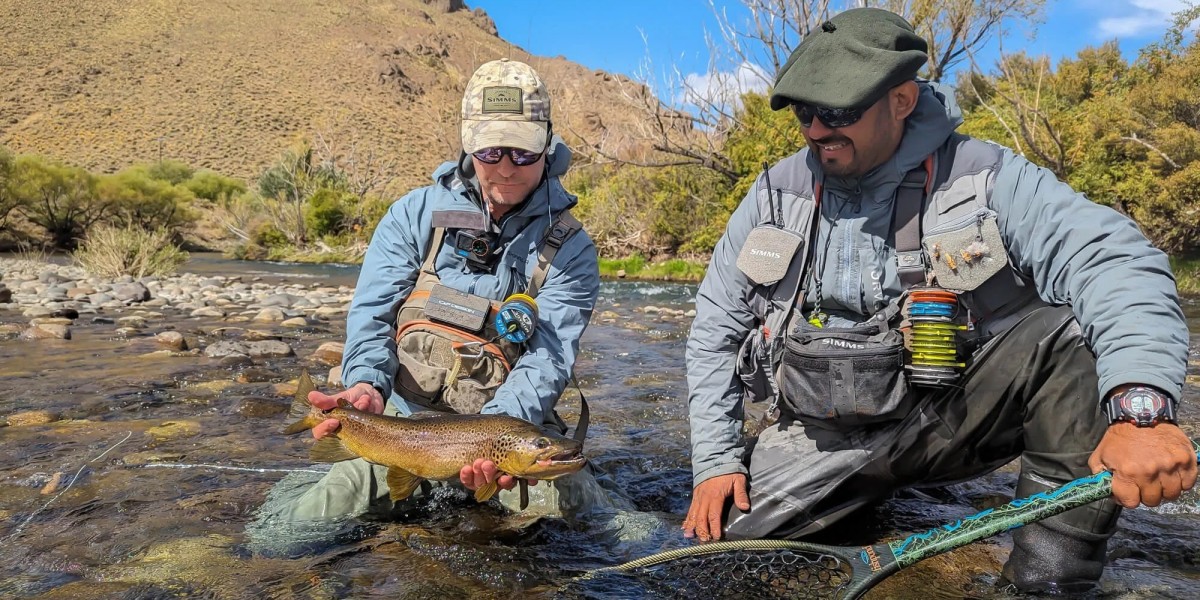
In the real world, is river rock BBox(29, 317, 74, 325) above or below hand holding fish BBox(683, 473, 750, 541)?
below

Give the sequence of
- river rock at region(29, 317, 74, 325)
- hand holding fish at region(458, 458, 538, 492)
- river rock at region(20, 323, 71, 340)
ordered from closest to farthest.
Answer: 1. hand holding fish at region(458, 458, 538, 492)
2. river rock at region(20, 323, 71, 340)
3. river rock at region(29, 317, 74, 325)

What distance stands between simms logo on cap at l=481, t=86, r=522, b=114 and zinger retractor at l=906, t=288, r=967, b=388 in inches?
81.3

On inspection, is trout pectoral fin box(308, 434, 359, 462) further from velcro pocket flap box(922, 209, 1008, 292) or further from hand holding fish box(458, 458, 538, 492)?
velcro pocket flap box(922, 209, 1008, 292)

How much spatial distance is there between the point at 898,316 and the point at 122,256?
62.6 ft

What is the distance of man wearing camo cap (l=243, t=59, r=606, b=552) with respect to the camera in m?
3.77

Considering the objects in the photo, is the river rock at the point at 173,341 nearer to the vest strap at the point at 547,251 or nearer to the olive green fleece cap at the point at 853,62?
the vest strap at the point at 547,251

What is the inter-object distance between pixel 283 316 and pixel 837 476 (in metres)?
10.9

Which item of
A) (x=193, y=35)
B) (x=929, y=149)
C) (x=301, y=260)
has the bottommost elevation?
(x=301, y=260)

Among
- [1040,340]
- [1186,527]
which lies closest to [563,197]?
[1040,340]

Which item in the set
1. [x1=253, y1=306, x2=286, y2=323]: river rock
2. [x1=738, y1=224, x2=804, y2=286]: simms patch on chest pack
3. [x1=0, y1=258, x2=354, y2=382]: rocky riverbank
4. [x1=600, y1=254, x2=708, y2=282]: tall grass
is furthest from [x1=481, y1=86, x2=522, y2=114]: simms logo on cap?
[x1=600, y1=254, x2=708, y2=282]: tall grass

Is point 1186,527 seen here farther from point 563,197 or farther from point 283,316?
point 283,316

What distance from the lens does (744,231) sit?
3.71 m

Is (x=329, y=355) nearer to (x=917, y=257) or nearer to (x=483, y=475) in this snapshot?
(x=483, y=475)

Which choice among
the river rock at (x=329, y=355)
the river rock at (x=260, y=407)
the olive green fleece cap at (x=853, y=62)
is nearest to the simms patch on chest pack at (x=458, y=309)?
the olive green fleece cap at (x=853, y=62)
